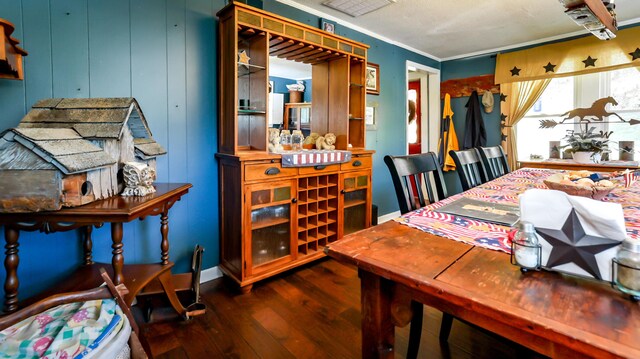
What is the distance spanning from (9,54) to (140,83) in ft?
2.14

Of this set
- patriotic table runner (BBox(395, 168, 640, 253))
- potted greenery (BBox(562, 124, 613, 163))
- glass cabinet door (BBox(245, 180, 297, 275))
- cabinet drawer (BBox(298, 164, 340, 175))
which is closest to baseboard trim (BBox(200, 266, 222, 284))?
glass cabinet door (BBox(245, 180, 297, 275))

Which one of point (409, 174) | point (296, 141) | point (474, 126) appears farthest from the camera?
point (474, 126)

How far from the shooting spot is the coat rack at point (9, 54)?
1.39 metres

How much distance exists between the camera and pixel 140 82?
207 cm

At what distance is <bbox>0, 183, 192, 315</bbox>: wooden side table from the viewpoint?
4.10ft

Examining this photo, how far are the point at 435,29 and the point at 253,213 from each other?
2.94 meters

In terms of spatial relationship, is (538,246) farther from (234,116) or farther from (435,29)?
(435,29)

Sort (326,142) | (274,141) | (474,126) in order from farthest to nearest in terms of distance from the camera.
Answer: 1. (474,126)
2. (326,142)
3. (274,141)

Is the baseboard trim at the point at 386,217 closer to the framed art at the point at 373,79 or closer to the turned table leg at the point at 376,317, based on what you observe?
the framed art at the point at 373,79

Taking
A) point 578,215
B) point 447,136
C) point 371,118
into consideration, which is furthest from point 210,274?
point 447,136

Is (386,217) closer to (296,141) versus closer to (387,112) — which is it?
(387,112)

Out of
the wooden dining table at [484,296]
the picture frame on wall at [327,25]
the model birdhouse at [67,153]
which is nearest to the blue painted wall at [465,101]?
the picture frame on wall at [327,25]

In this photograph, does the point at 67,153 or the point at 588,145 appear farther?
the point at 588,145

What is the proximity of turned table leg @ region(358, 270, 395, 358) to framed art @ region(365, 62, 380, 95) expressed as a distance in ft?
10.4
